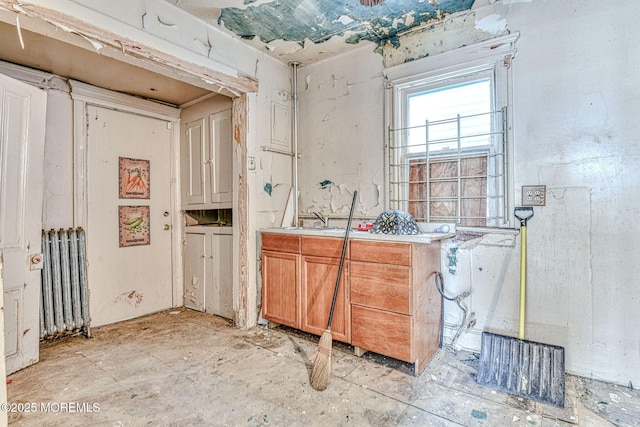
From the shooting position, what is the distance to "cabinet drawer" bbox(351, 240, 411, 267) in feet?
6.51

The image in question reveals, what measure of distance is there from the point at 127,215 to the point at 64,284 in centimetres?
80

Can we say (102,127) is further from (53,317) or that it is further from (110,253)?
(53,317)

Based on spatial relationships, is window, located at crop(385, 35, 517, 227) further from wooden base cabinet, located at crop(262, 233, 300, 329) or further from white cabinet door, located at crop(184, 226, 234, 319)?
white cabinet door, located at crop(184, 226, 234, 319)

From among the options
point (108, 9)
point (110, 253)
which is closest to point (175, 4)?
point (108, 9)

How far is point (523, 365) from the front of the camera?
1.86 meters

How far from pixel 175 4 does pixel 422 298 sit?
257 cm

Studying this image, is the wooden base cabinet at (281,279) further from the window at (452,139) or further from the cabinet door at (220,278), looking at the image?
the window at (452,139)

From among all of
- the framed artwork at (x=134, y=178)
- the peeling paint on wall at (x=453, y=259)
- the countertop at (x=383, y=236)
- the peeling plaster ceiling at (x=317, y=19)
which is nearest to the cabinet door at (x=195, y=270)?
the framed artwork at (x=134, y=178)

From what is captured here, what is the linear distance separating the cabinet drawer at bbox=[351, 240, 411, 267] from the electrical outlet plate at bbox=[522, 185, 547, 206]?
87 centimetres

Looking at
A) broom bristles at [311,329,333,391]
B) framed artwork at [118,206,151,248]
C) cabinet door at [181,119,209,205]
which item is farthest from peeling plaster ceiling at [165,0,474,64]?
broom bristles at [311,329,333,391]

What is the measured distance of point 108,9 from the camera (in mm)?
1896

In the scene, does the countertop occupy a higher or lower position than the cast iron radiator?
higher

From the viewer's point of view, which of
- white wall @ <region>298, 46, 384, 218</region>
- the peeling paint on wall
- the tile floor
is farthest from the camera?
white wall @ <region>298, 46, 384, 218</region>

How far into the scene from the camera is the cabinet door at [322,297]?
2256 mm
